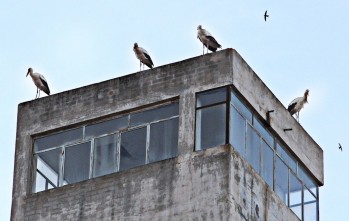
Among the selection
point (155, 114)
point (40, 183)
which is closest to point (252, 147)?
point (155, 114)

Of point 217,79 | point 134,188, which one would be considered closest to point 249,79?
point 217,79

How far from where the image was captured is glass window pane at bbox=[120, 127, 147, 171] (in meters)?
51.4

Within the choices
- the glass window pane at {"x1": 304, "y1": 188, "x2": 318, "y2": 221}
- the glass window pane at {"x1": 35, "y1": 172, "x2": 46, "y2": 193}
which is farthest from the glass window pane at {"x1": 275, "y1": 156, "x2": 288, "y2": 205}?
the glass window pane at {"x1": 35, "y1": 172, "x2": 46, "y2": 193}

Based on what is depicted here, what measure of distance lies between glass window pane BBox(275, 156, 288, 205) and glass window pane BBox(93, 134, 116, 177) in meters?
5.05

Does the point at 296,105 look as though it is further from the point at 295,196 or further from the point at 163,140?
the point at 163,140

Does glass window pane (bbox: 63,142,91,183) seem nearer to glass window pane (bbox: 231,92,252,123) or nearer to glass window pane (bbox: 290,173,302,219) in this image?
glass window pane (bbox: 231,92,252,123)

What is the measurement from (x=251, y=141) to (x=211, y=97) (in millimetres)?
1949

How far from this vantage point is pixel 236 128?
166 feet

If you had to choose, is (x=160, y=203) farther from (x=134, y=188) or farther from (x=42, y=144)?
(x=42, y=144)

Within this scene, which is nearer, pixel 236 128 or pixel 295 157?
pixel 236 128

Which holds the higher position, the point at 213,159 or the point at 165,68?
the point at 165,68

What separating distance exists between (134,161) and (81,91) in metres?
3.20

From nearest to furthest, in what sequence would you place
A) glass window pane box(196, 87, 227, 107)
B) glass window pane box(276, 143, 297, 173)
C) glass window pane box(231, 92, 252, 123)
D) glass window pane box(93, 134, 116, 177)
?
glass window pane box(196, 87, 227, 107) < glass window pane box(231, 92, 252, 123) < glass window pane box(93, 134, 116, 177) < glass window pane box(276, 143, 297, 173)

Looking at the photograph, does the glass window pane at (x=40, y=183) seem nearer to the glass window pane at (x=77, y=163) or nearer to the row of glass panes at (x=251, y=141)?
the glass window pane at (x=77, y=163)
